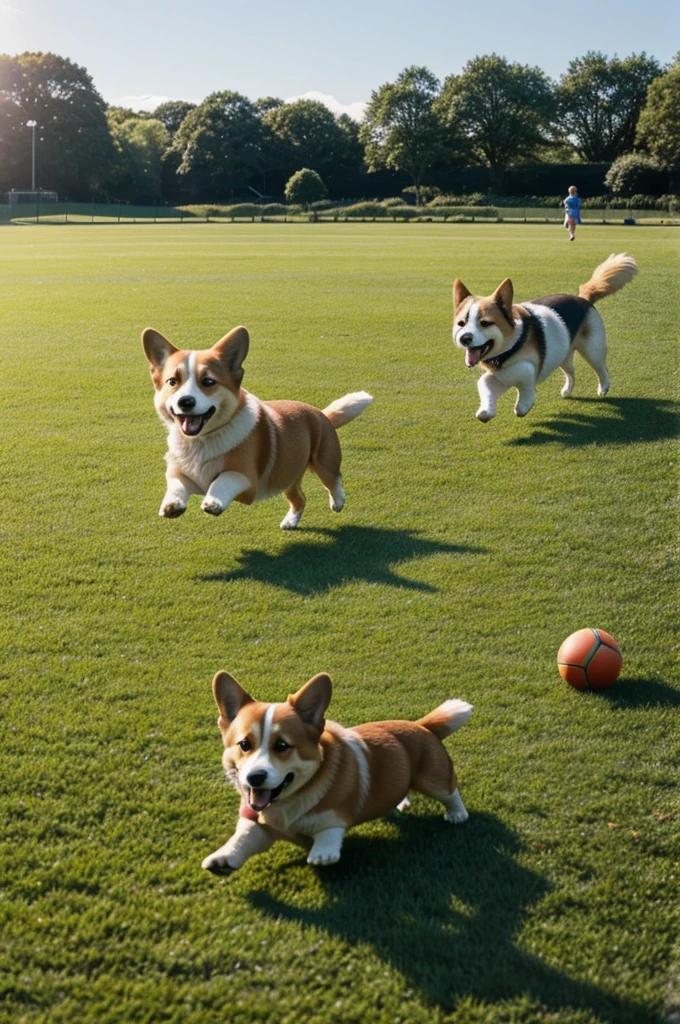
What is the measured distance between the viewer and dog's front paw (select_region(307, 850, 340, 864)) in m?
4.23

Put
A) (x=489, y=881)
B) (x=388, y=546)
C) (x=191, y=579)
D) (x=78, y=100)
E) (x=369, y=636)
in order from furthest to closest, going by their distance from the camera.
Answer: (x=78, y=100) < (x=388, y=546) < (x=191, y=579) < (x=369, y=636) < (x=489, y=881)

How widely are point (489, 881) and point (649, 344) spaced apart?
563 inches

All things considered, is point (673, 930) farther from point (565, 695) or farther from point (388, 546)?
point (388, 546)

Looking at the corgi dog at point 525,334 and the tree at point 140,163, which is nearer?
the corgi dog at point 525,334

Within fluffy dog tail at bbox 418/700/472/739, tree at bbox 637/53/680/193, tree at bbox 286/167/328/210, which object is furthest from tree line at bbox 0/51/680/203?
fluffy dog tail at bbox 418/700/472/739

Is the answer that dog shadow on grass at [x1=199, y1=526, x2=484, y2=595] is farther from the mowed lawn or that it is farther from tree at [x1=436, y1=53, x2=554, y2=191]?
tree at [x1=436, y1=53, x2=554, y2=191]

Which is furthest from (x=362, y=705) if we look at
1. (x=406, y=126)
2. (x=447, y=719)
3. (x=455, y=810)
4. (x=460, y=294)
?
(x=406, y=126)

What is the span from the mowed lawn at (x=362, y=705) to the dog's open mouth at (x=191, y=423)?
1211 millimetres

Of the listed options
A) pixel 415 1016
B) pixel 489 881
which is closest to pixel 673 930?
pixel 489 881

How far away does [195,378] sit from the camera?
692cm

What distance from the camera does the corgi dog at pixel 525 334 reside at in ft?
36.4

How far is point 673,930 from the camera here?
13.6 ft

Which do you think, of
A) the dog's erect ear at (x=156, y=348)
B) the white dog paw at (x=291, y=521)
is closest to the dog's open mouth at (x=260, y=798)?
the dog's erect ear at (x=156, y=348)

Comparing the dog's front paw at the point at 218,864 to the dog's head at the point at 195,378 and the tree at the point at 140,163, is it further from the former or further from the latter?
the tree at the point at 140,163
